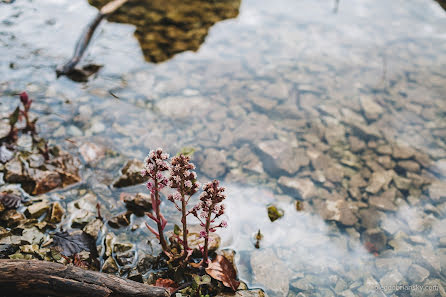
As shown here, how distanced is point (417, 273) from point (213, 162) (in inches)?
131

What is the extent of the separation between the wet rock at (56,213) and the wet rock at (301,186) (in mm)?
3308

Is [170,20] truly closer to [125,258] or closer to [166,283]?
[125,258]

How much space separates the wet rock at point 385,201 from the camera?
16.2ft

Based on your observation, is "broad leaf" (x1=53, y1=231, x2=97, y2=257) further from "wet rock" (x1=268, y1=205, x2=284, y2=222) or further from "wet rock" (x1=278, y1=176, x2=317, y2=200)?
"wet rock" (x1=278, y1=176, x2=317, y2=200)

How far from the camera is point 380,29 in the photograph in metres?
10.0

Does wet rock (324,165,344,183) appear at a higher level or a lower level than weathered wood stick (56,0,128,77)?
lower

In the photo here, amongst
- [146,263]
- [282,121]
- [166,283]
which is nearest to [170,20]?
[282,121]

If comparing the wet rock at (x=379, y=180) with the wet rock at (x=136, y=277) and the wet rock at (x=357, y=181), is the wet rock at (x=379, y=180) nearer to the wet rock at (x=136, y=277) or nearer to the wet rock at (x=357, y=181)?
the wet rock at (x=357, y=181)

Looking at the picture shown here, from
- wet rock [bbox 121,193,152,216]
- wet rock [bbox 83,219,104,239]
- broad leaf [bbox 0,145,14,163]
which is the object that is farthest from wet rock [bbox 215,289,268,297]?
broad leaf [bbox 0,145,14,163]

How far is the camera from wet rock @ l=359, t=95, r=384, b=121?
673 cm

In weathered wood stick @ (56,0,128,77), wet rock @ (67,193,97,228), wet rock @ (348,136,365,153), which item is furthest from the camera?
weathered wood stick @ (56,0,128,77)

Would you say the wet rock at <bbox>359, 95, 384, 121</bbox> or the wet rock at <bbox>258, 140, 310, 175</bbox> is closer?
the wet rock at <bbox>258, 140, 310, 175</bbox>

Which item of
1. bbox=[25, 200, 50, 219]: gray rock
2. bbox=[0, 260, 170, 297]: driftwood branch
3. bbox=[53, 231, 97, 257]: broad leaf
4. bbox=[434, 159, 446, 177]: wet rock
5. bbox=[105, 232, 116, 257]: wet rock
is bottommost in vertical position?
bbox=[434, 159, 446, 177]: wet rock

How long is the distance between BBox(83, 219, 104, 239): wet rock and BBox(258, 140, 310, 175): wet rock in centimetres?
288
